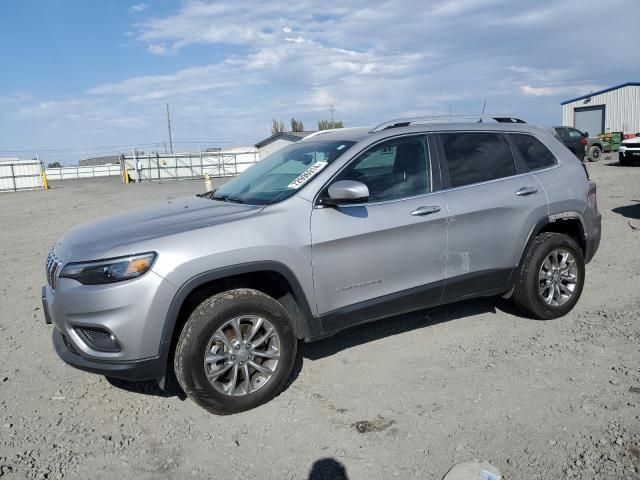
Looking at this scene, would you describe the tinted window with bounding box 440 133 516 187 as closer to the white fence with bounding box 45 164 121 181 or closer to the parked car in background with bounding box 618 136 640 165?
the parked car in background with bounding box 618 136 640 165

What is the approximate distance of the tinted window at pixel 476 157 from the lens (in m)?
4.64

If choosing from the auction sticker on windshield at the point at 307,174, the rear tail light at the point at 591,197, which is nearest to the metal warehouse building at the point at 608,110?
the rear tail light at the point at 591,197

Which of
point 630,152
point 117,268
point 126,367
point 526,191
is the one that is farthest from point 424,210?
point 630,152

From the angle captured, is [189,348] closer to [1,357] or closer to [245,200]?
[245,200]

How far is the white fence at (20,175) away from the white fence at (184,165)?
574 centimetres

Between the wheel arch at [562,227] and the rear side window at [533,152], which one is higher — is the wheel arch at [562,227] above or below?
below

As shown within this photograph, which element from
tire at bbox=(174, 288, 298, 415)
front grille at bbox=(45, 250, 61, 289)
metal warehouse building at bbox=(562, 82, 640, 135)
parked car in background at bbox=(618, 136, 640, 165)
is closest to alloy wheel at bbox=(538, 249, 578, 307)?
tire at bbox=(174, 288, 298, 415)

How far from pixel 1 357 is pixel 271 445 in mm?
2859

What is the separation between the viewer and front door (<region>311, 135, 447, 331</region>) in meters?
3.94

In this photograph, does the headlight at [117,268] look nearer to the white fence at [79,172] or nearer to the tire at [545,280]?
the tire at [545,280]

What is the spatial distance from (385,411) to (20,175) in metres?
40.3

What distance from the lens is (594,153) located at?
28.1 m

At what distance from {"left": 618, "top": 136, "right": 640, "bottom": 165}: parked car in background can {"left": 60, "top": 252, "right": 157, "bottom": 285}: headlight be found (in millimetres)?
22960

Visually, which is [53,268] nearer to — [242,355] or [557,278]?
[242,355]
